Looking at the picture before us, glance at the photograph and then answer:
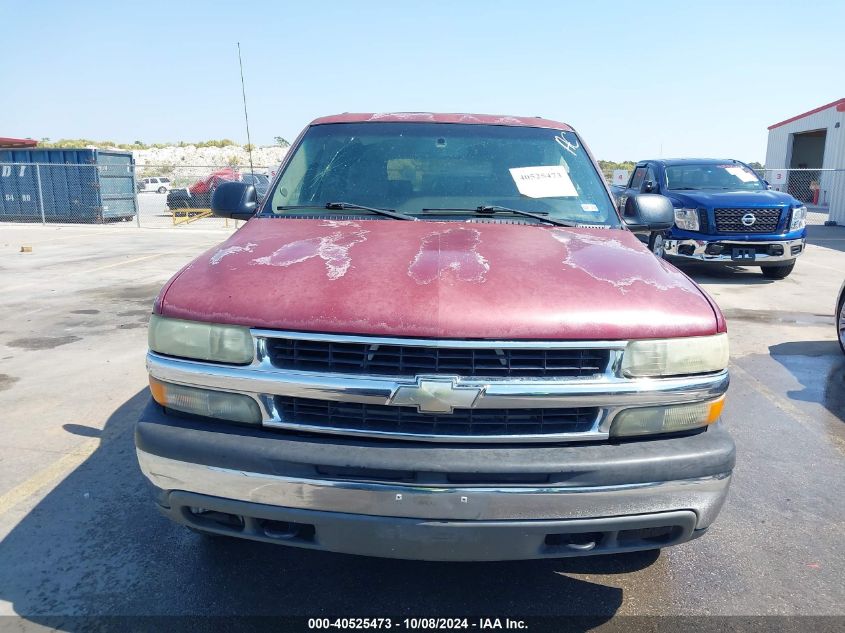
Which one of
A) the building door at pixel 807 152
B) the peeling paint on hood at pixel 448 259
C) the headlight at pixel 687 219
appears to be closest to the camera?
the peeling paint on hood at pixel 448 259

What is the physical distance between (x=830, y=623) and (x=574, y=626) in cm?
97

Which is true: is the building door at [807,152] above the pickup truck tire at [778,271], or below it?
above

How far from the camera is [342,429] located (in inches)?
87.0

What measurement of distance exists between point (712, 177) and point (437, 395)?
34.4 ft

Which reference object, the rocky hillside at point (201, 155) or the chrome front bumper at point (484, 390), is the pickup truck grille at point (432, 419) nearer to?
the chrome front bumper at point (484, 390)

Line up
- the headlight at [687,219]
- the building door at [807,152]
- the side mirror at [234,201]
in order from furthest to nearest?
1. the building door at [807,152]
2. the headlight at [687,219]
3. the side mirror at [234,201]

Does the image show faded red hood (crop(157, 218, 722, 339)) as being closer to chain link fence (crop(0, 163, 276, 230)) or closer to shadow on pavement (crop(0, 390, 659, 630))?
shadow on pavement (crop(0, 390, 659, 630))

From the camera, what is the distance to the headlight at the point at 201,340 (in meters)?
2.25

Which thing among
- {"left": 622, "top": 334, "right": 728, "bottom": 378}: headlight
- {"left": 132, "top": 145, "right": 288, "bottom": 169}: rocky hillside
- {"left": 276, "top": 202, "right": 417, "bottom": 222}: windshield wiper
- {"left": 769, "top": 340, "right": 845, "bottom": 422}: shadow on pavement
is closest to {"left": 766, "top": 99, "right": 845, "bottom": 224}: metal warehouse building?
{"left": 769, "top": 340, "right": 845, "bottom": 422}: shadow on pavement

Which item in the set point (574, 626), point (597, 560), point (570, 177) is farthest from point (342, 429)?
point (570, 177)

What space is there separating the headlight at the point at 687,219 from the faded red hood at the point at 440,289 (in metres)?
7.80

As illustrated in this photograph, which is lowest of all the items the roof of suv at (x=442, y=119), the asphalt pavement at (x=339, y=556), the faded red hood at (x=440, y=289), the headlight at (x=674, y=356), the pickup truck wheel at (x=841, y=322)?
the asphalt pavement at (x=339, y=556)

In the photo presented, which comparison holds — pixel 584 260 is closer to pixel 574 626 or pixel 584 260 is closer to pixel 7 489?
pixel 574 626

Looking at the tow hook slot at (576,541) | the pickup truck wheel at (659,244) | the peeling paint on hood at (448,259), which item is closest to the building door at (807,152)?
the pickup truck wheel at (659,244)
